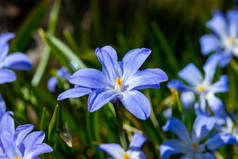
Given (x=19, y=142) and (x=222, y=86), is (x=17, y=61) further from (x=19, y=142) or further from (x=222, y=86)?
(x=222, y=86)

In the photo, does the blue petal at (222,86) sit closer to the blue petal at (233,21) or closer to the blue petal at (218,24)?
the blue petal at (218,24)

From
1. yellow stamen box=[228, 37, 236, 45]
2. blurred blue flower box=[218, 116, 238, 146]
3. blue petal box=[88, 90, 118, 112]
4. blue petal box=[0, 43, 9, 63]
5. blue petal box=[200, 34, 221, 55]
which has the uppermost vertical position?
blue petal box=[0, 43, 9, 63]

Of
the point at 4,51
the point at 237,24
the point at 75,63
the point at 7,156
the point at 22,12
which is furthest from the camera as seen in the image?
the point at 22,12

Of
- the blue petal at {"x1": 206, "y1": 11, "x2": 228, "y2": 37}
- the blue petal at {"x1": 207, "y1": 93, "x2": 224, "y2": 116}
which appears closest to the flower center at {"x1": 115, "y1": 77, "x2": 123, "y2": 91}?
the blue petal at {"x1": 207, "y1": 93, "x2": 224, "y2": 116}

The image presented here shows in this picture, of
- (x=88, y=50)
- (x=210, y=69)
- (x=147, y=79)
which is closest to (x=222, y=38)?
(x=210, y=69)

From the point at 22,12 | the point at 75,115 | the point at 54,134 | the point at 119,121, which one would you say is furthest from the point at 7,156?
the point at 22,12

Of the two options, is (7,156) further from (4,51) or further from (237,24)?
(237,24)

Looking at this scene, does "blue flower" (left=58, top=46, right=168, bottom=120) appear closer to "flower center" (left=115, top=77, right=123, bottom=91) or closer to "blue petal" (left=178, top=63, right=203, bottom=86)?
"flower center" (left=115, top=77, right=123, bottom=91)
